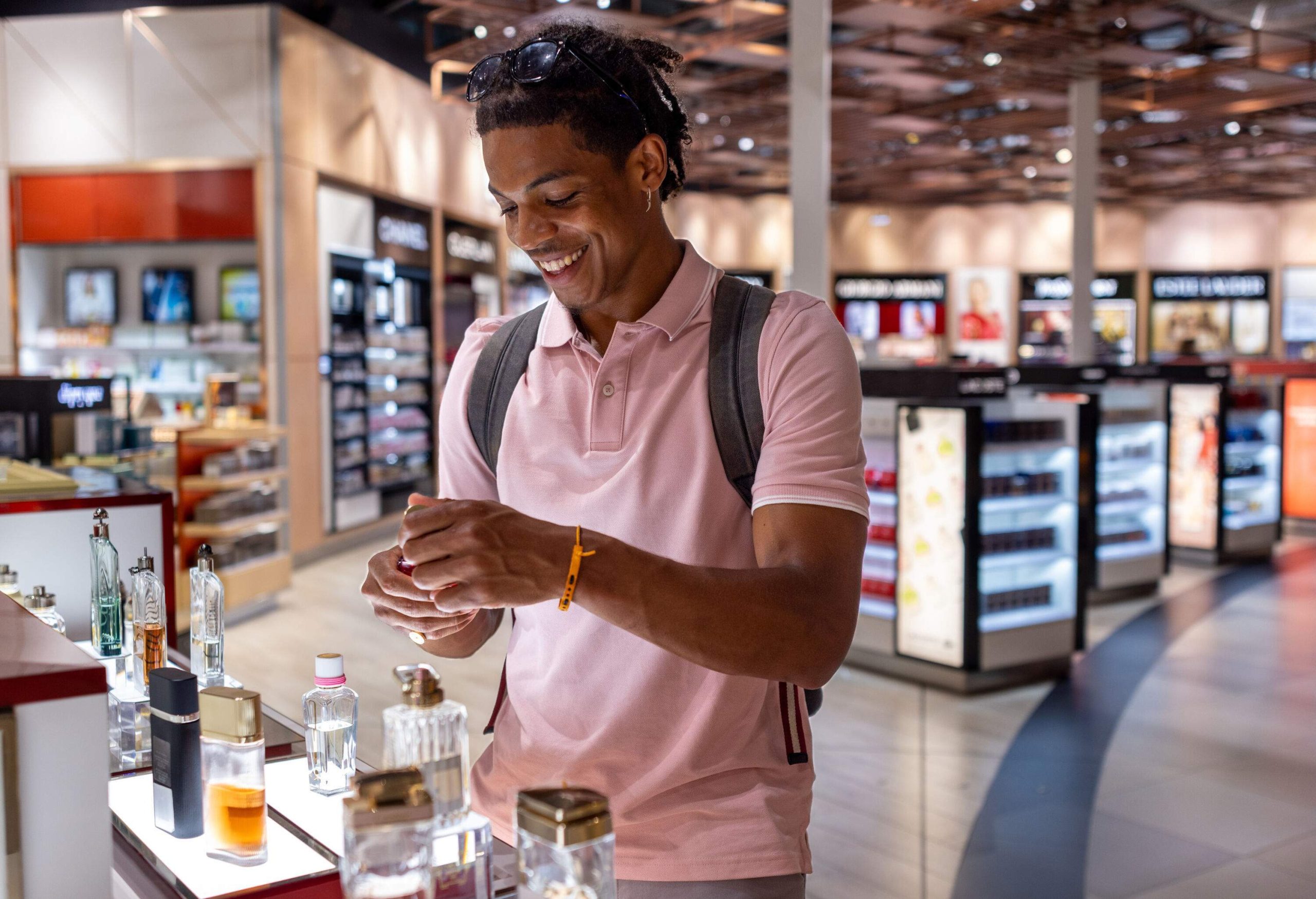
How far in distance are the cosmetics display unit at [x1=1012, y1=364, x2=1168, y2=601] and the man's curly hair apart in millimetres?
7055

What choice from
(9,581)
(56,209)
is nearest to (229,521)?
(56,209)

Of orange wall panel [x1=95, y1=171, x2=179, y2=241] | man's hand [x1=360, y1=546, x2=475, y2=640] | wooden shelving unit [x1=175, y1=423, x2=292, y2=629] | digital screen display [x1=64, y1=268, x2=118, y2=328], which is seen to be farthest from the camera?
digital screen display [x1=64, y1=268, x2=118, y2=328]

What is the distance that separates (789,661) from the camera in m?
1.08

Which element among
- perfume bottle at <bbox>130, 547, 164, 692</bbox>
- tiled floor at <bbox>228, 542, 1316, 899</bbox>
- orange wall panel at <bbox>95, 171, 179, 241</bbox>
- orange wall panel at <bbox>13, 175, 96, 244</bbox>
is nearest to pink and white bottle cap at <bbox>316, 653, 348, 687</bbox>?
perfume bottle at <bbox>130, 547, 164, 692</bbox>

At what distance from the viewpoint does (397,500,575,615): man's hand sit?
3.13 ft

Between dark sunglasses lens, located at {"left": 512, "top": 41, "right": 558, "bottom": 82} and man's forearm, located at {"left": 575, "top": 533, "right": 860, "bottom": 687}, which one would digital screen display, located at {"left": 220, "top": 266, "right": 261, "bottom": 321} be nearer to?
dark sunglasses lens, located at {"left": 512, "top": 41, "right": 558, "bottom": 82}

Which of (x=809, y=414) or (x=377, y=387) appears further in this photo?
(x=377, y=387)

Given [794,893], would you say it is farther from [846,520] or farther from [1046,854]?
[1046,854]

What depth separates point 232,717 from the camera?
122cm

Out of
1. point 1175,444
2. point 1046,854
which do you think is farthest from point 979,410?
point 1175,444

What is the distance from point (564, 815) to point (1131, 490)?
8.04 meters

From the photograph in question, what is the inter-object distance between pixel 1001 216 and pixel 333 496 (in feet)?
43.5

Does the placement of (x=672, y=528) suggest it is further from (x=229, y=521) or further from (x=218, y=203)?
(x=218, y=203)

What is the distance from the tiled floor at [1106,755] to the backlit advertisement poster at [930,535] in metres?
0.28
